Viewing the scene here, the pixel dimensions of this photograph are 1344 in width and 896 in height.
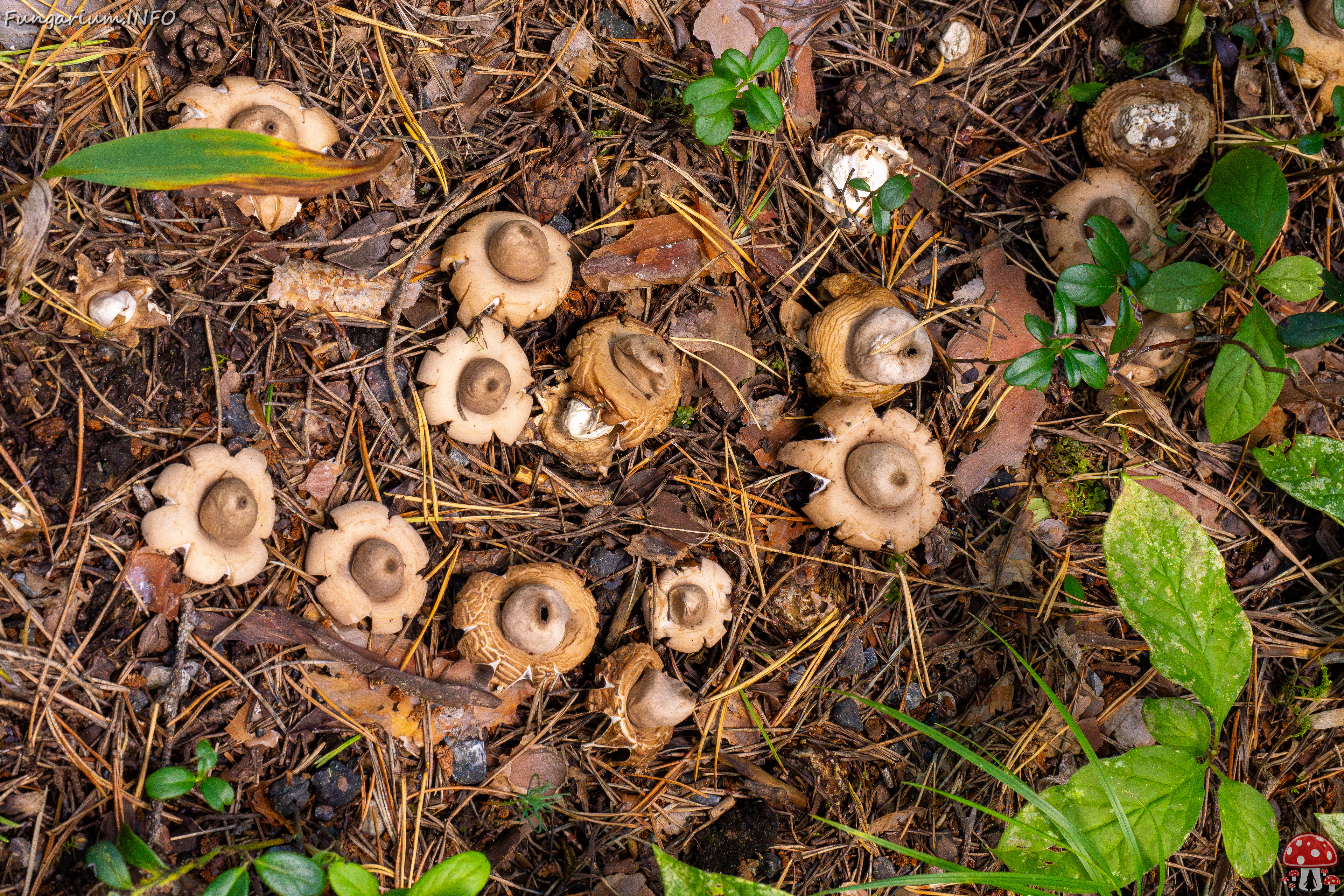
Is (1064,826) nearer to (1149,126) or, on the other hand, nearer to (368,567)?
(368,567)

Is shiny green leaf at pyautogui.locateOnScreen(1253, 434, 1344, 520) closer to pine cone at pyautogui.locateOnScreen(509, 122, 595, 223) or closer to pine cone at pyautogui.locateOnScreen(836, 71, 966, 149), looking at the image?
pine cone at pyautogui.locateOnScreen(836, 71, 966, 149)

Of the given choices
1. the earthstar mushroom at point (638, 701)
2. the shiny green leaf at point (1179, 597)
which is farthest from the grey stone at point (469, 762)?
the shiny green leaf at point (1179, 597)

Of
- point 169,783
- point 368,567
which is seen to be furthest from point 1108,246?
point 169,783

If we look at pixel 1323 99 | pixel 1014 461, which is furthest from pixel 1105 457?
pixel 1323 99

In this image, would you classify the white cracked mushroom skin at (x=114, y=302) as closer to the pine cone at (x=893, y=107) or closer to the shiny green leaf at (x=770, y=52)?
the shiny green leaf at (x=770, y=52)

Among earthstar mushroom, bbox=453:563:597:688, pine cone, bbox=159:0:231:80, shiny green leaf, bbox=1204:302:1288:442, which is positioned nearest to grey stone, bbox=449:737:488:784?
earthstar mushroom, bbox=453:563:597:688

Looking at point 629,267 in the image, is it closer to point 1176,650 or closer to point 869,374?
point 869,374

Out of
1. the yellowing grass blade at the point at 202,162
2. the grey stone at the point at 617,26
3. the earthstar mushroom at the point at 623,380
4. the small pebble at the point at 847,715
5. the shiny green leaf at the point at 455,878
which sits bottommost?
the small pebble at the point at 847,715
